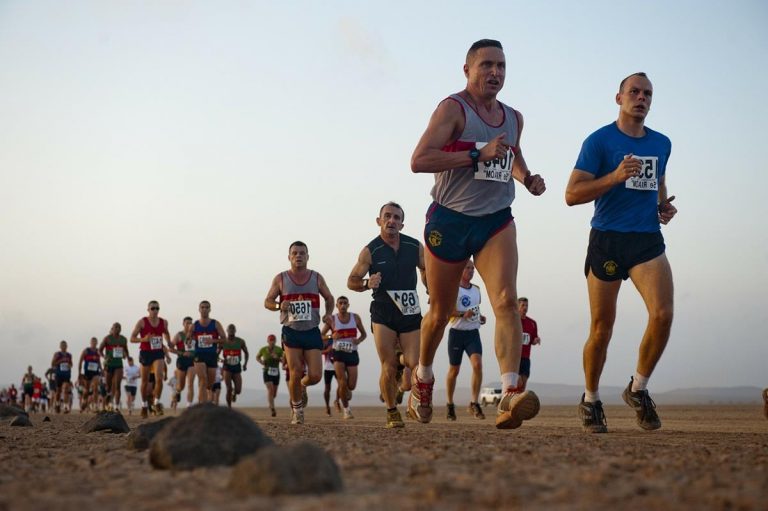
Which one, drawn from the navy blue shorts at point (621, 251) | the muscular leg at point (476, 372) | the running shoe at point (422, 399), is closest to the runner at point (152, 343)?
the muscular leg at point (476, 372)

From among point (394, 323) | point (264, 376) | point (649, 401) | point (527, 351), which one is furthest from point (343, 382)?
point (649, 401)

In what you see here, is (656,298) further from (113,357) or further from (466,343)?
(113,357)

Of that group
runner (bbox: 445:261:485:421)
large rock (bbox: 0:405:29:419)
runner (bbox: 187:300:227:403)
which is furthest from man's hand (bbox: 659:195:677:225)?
runner (bbox: 187:300:227:403)

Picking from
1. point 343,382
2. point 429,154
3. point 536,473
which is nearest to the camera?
point 536,473

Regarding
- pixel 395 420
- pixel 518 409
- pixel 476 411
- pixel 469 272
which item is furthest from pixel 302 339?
pixel 518 409

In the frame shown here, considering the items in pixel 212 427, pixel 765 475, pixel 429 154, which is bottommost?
pixel 765 475

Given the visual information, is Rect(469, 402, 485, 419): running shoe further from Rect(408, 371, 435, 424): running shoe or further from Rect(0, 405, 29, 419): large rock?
Rect(408, 371, 435, 424): running shoe

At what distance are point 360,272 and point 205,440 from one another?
20.2 ft

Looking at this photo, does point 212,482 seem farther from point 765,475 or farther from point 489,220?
point 489,220

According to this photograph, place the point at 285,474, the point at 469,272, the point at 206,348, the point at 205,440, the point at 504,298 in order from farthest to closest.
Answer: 1. the point at 206,348
2. the point at 469,272
3. the point at 504,298
4. the point at 205,440
5. the point at 285,474

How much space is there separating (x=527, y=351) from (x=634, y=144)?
9027 millimetres

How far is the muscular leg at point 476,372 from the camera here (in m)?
15.8

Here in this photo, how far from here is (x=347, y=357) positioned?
18.2 metres

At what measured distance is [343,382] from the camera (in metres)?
18.6
